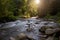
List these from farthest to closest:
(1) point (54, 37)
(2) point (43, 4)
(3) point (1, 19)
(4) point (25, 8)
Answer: (4) point (25, 8) → (2) point (43, 4) → (3) point (1, 19) → (1) point (54, 37)

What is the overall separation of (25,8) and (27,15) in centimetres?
184

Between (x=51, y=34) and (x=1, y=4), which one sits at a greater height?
(x=1, y=4)

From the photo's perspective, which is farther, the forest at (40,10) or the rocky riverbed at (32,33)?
the forest at (40,10)

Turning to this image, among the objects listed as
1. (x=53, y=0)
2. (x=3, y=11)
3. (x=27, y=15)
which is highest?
(x=53, y=0)

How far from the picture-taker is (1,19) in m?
13.8

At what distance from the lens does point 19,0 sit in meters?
22.4

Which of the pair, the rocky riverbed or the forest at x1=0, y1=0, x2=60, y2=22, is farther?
the forest at x1=0, y1=0, x2=60, y2=22

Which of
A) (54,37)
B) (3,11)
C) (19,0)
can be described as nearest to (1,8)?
(3,11)

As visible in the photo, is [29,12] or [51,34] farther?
[29,12]

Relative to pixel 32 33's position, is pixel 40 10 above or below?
above

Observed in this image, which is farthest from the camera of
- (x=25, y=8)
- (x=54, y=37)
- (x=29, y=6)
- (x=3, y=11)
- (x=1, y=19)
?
(x=25, y=8)

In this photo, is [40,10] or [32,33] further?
[40,10]

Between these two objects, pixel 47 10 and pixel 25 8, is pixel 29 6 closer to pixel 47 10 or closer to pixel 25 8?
pixel 25 8

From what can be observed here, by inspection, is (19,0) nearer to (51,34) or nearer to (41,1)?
(41,1)
